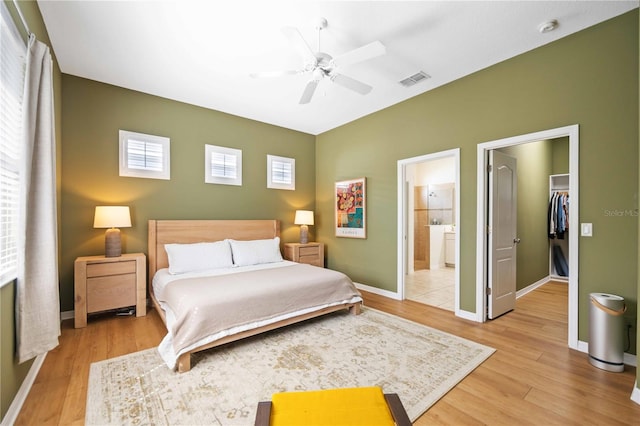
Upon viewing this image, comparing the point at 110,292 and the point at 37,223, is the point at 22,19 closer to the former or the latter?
the point at 37,223

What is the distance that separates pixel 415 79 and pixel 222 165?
10.5 feet

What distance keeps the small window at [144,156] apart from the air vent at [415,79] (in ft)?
11.3

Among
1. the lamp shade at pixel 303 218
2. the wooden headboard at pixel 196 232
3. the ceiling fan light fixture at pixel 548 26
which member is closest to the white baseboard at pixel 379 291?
the lamp shade at pixel 303 218

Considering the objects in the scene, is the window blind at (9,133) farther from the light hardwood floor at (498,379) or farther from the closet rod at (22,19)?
the light hardwood floor at (498,379)

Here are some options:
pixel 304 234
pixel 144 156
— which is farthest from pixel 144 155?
pixel 304 234

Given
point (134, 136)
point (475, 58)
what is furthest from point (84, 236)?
point (475, 58)

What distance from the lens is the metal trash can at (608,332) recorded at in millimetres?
2334

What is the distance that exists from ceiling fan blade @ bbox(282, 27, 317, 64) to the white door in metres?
2.45

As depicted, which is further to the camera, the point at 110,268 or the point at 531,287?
the point at 531,287

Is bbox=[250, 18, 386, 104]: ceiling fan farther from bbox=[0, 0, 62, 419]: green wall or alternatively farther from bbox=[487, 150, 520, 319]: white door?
bbox=[487, 150, 520, 319]: white door

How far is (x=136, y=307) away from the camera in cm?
356

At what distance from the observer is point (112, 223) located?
3.42m

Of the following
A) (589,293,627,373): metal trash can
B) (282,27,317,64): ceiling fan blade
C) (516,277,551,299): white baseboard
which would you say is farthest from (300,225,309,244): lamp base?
(589,293,627,373): metal trash can

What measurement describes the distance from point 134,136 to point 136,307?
7.54 ft
